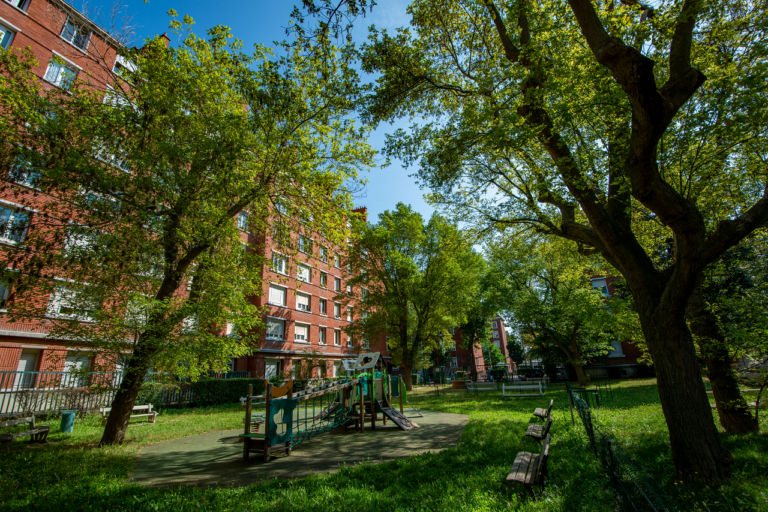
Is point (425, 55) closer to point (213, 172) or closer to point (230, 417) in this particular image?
point (213, 172)

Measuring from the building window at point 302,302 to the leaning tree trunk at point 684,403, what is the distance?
2788 cm

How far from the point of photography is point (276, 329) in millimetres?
28344

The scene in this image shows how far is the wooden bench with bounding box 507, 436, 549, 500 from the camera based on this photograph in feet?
12.9

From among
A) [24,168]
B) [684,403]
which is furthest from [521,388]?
[24,168]

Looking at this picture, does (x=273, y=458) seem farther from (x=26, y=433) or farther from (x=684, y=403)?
(x=684, y=403)

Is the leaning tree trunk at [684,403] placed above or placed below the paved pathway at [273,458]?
above

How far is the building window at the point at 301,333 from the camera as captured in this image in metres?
30.2

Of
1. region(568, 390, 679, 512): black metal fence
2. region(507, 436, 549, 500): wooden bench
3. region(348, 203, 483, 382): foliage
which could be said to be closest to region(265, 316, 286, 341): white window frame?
region(348, 203, 483, 382): foliage

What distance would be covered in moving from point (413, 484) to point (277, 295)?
2529 cm

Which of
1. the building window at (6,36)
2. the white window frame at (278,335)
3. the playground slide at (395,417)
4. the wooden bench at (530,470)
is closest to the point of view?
the wooden bench at (530,470)

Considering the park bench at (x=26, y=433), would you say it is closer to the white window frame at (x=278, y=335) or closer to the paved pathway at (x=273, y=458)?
the paved pathway at (x=273, y=458)

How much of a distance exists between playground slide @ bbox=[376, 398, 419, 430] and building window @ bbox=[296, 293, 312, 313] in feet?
67.8

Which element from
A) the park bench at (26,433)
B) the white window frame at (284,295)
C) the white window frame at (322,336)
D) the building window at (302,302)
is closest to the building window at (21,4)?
the white window frame at (284,295)

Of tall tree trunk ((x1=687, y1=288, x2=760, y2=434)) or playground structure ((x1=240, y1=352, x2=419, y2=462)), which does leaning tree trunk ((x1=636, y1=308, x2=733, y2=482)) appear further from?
playground structure ((x1=240, y1=352, x2=419, y2=462))
